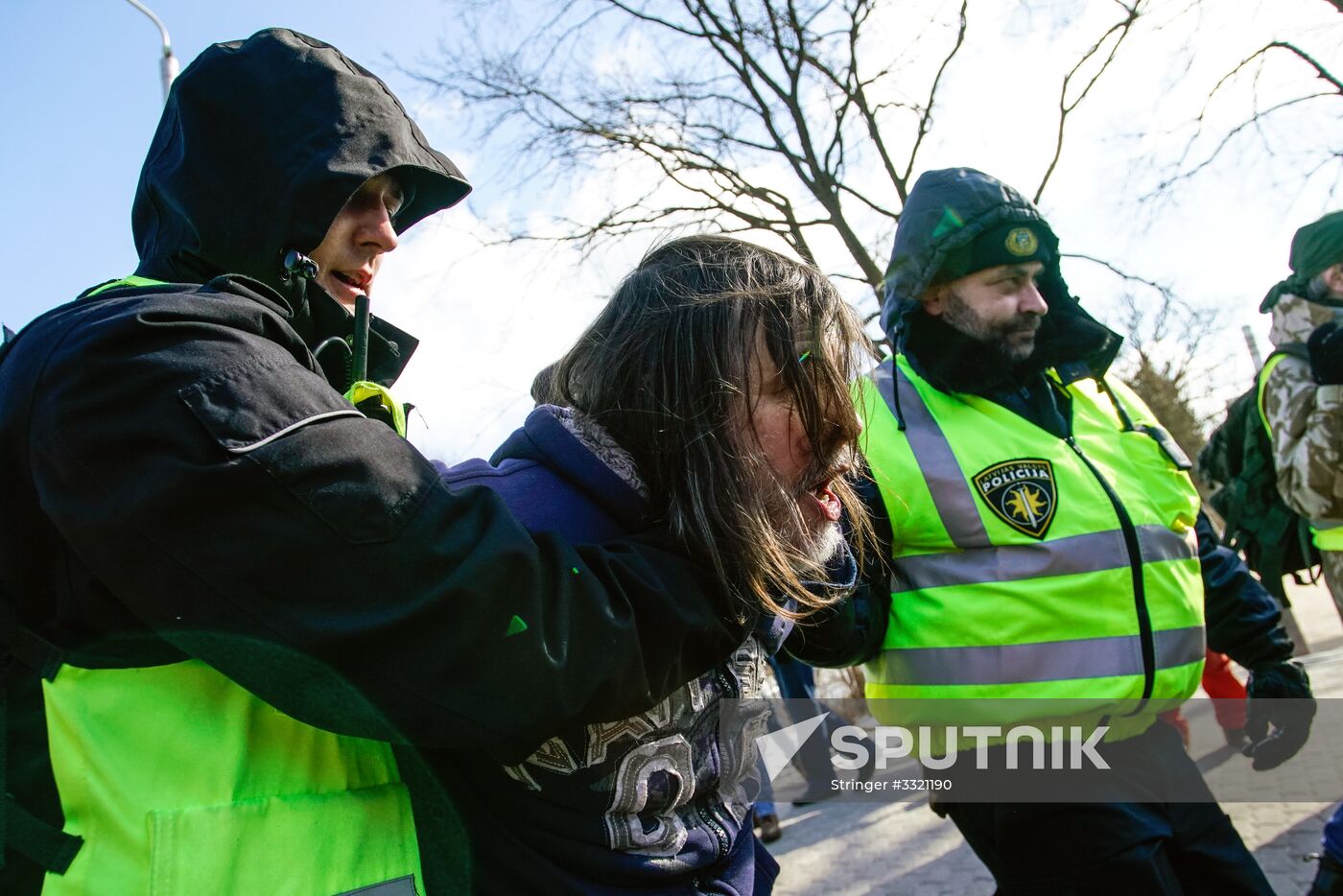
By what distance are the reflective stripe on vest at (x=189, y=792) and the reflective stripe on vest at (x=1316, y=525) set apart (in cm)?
356

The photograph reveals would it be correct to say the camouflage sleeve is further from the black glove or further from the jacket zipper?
the jacket zipper

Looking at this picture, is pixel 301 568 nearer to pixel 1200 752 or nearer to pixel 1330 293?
pixel 1330 293

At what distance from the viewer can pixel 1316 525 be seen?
348cm

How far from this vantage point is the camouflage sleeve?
3.24m

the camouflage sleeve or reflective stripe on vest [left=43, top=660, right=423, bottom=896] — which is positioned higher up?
reflective stripe on vest [left=43, top=660, right=423, bottom=896]

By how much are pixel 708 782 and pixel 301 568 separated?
2.37 ft

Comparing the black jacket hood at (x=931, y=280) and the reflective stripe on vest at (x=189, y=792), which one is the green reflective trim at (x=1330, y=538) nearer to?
the black jacket hood at (x=931, y=280)

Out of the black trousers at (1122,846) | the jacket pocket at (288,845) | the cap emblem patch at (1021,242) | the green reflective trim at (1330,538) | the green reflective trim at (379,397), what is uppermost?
the cap emblem patch at (1021,242)

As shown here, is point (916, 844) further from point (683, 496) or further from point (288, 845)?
point (288, 845)

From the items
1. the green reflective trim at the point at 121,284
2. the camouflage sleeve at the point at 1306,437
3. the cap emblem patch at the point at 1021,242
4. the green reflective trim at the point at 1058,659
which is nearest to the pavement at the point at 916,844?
the camouflage sleeve at the point at 1306,437

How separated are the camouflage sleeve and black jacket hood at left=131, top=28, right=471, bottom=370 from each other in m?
3.23

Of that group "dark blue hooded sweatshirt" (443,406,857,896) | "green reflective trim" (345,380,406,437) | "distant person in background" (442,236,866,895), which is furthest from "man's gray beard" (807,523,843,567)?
"green reflective trim" (345,380,406,437)

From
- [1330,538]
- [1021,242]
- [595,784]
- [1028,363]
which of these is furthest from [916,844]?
[595,784]

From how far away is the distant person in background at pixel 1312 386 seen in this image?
3248mm
